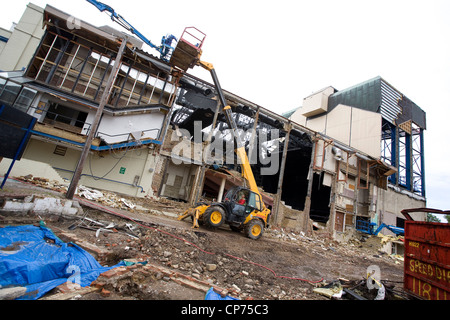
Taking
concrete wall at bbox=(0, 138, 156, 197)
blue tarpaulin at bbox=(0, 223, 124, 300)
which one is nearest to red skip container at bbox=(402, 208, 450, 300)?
blue tarpaulin at bbox=(0, 223, 124, 300)

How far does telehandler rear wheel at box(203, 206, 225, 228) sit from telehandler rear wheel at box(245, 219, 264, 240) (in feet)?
4.65

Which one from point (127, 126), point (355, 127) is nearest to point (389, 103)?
point (355, 127)

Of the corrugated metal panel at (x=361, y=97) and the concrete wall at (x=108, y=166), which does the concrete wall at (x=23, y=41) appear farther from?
the corrugated metal panel at (x=361, y=97)

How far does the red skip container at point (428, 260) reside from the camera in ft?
12.0

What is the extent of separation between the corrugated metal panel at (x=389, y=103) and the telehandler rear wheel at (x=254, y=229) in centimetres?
2378

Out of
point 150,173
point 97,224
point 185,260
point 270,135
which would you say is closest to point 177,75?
point 150,173

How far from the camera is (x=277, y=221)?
54.1 ft

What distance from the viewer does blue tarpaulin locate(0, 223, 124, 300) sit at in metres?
2.65

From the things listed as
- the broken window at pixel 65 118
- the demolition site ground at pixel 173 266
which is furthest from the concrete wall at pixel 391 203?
the broken window at pixel 65 118

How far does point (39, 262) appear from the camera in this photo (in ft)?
10.1

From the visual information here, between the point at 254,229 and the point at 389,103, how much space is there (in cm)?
2675

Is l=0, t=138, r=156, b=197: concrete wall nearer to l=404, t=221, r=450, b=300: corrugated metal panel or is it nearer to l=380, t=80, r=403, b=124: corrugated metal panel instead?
l=404, t=221, r=450, b=300: corrugated metal panel

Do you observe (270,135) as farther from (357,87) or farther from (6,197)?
(6,197)
